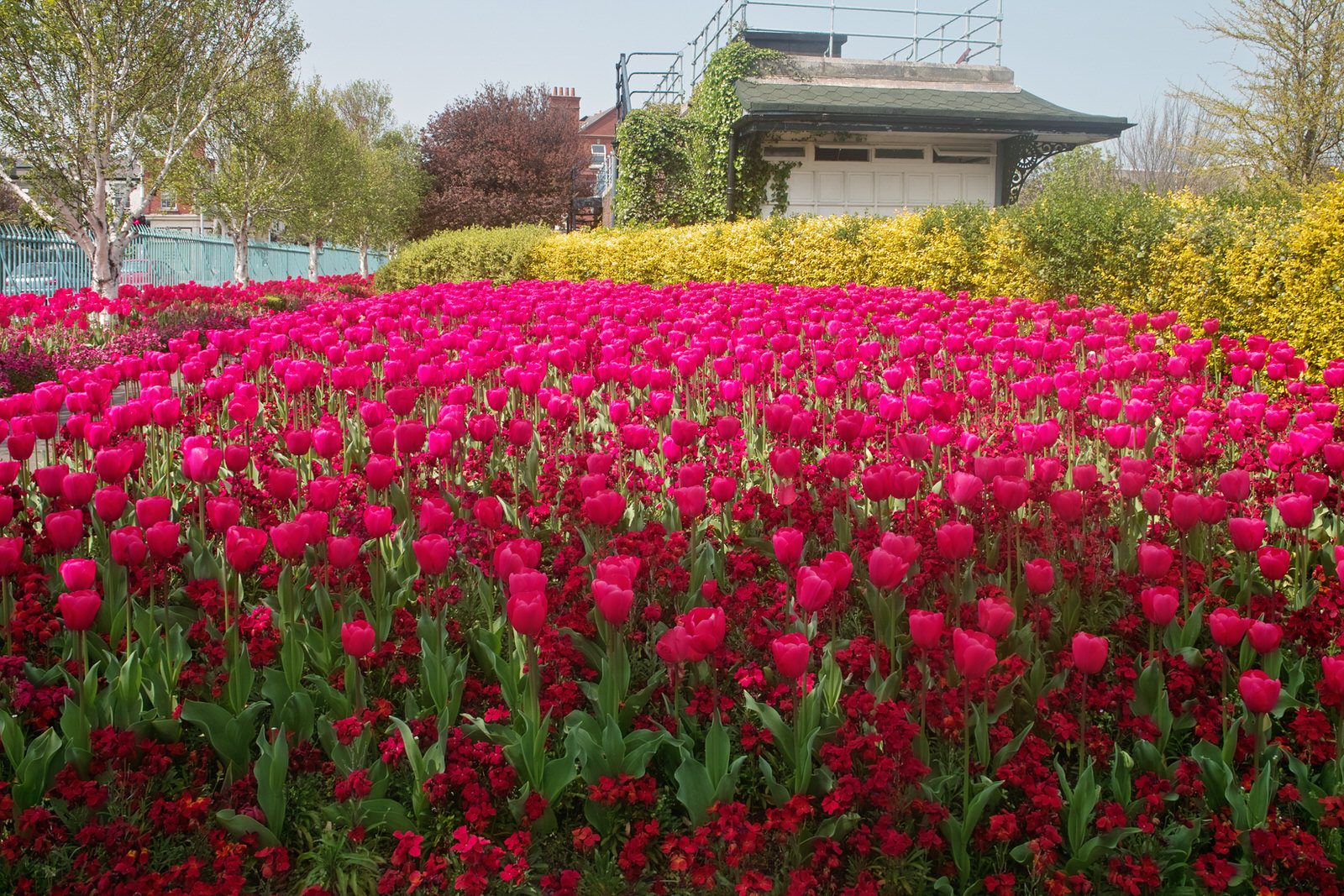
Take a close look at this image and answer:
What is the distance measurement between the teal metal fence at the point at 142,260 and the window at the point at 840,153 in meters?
13.7

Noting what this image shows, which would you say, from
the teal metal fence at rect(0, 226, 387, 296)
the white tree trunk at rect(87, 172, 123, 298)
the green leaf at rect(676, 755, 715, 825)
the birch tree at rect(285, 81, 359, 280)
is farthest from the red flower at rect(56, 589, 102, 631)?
the birch tree at rect(285, 81, 359, 280)

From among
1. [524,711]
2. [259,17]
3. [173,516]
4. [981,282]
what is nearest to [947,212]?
[981,282]

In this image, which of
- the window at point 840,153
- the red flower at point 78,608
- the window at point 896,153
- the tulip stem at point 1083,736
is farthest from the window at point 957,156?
the red flower at point 78,608

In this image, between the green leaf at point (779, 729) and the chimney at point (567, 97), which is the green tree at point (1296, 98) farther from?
the chimney at point (567, 97)

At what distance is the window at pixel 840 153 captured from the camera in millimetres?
25389

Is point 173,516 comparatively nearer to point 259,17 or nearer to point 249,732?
point 249,732

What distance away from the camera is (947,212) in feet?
46.8

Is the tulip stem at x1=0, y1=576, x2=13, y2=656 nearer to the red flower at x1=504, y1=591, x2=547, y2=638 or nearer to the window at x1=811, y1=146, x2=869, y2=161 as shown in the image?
the red flower at x1=504, y1=591, x2=547, y2=638

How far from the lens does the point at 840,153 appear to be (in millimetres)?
25422

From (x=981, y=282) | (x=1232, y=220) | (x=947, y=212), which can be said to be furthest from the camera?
(x=947, y=212)

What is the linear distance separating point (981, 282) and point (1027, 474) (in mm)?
9216

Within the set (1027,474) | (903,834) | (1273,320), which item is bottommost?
(903,834)

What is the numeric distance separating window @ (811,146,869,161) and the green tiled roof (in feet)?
3.87

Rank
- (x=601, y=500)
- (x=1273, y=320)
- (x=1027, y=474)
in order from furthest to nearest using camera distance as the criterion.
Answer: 1. (x=1273, y=320)
2. (x=1027, y=474)
3. (x=601, y=500)
